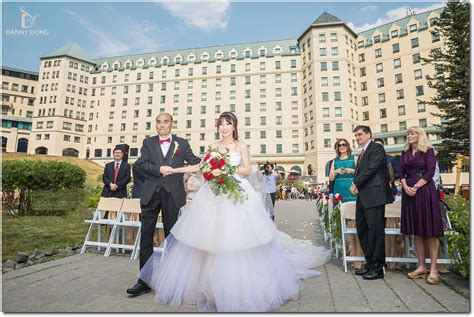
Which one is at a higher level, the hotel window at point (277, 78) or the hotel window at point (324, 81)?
the hotel window at point (277, 78)

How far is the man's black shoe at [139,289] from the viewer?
3543 millimetres

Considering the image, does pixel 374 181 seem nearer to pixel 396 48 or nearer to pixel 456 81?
pixel 456 81

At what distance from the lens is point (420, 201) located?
436 cm

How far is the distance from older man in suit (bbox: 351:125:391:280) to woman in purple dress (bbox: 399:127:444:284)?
328mm

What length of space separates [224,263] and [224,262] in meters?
0.01

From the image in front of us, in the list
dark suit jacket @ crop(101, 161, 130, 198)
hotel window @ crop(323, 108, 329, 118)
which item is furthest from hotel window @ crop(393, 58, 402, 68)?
dark suit jacket @ crop(101, 161, 130, 198)

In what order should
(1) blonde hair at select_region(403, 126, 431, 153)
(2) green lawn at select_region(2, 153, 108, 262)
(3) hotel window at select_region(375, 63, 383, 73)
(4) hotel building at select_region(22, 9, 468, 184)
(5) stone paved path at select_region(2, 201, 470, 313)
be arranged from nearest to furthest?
(5) stone paved path at select_region(2, 201, 470, 313)
(1) blonde hair at select_region(403, 126, 431, 153)
(2) green lawn at select_region(2, 153, 108, 262)
(4) hotel building at select_region(22, 9, 468, 184)
(3) hotel window at select_region(375, 63, 383, 73)

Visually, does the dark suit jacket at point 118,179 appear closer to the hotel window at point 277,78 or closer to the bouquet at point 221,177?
the bouquet at point 221,177

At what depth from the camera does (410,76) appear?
5025 centimetres

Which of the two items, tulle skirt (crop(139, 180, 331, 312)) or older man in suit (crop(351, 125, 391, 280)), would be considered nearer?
tulle skirt (crop(139, 180, 331, 312))

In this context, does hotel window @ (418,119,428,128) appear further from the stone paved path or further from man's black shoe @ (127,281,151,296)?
man's black shoe @ (127,281,151,296)

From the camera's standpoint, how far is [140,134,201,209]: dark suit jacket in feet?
12.9

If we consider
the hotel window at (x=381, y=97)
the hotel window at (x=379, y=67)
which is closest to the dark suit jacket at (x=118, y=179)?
the hotel window at (x=381, y=97)

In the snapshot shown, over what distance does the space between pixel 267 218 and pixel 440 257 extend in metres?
3.57
